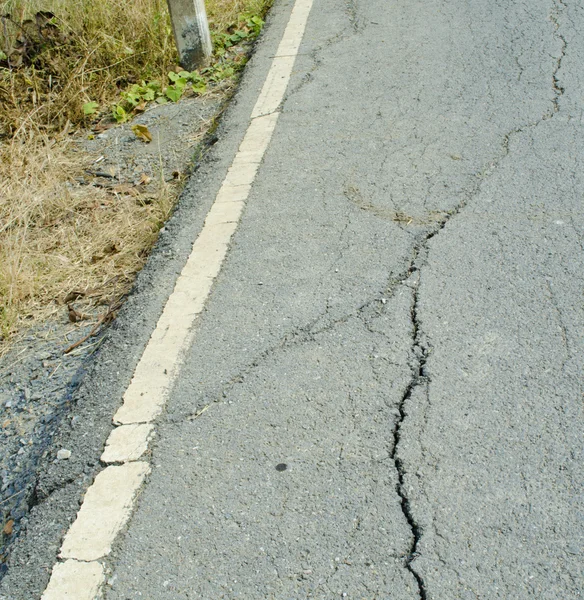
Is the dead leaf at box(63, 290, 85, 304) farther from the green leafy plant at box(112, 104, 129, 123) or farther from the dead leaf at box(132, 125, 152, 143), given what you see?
the green leafy plant at box(112, 104, 129, 123)

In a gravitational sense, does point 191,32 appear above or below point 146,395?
above

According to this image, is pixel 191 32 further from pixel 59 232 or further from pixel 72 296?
pixel 72 296

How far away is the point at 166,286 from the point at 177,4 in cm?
272

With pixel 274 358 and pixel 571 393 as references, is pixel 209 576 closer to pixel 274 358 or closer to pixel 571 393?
pixel 274 358

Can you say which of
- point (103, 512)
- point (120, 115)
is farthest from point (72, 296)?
point (120, 115)

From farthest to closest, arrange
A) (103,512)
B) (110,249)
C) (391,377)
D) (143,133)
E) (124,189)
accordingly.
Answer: (143,133) → (124,189) → (110,249) → (391,377) → (103,512)

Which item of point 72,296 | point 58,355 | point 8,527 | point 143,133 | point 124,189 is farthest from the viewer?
point 143,133

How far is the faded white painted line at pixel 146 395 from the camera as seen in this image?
199 centimetres

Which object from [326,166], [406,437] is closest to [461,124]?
[326,166]

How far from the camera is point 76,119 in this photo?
16.2ft

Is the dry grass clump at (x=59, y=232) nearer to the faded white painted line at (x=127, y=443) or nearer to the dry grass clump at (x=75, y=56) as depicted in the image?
the dry grass clump at (x=75, y=56)

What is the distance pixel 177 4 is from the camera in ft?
16.2

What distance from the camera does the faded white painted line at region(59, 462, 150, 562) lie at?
202 cm

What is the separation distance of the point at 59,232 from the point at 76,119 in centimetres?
149
